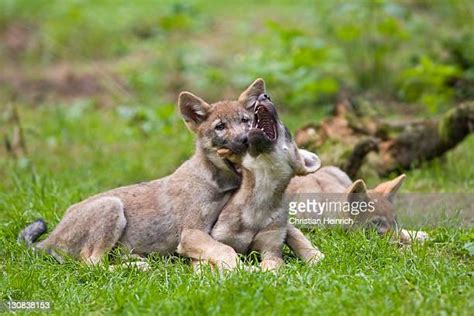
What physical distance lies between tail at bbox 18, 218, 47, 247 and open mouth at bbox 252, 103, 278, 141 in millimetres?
2294

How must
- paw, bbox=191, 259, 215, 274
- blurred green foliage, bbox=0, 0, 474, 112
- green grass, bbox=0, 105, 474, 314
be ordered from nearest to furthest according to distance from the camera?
green grass, bbox=0, 105, 474, 314 → paw, bbox=191, 259, 215, 274 → blurred green foliage, bbox=0, 0, 474, 112

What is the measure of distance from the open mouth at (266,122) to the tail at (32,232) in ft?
7.53

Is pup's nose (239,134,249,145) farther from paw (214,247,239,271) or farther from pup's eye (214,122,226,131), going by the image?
paw (214,247,239,271)

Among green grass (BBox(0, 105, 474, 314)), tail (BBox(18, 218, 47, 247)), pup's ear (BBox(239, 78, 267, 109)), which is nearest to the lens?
green grass (BBox(0, 105, 474, 314))

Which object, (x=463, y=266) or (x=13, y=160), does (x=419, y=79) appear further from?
(x=463, y=266)

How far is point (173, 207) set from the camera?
7969mm

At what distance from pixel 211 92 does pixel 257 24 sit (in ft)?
15.1

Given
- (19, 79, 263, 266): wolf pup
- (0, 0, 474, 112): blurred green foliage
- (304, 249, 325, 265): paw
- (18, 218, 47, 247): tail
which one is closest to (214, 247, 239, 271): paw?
(19, 79, 263, 266): wolf pup

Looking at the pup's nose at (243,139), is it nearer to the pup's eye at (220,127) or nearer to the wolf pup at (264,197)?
the wolf pup at (264,197)

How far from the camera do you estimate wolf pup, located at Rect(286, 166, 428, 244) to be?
26.6ft

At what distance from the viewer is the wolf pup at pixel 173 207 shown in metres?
7.84

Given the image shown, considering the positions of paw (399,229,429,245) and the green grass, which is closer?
the green grass

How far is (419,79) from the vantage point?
13.8 meters

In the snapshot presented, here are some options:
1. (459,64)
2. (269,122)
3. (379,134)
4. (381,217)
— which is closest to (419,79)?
(459,64)
